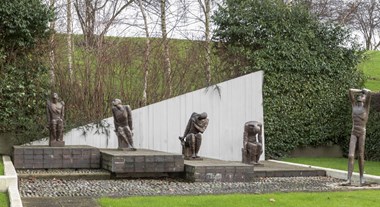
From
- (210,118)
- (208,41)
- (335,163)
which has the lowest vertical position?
(335,163)

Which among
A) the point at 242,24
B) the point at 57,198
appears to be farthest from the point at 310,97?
the point at 57,198

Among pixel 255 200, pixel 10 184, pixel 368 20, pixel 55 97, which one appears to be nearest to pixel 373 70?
pixel 368 20

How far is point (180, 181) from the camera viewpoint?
11180 mm

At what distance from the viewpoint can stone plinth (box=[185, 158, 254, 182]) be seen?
426 inches

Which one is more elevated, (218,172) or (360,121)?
(360,121)

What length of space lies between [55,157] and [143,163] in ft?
6.93

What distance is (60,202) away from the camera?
7902 millimetres

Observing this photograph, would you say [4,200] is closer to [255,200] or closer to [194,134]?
[255,200]

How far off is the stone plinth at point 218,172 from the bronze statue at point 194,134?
1.19 m

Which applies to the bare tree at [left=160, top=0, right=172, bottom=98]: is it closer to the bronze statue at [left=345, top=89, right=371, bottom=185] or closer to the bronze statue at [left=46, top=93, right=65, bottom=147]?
the bronze statue at [left=46, top=93, right=65, bottom=147]

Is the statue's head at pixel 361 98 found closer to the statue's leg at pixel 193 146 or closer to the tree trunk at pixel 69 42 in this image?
the statue's leg at pixel 193 146

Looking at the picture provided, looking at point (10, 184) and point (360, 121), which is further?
point (360, 121)

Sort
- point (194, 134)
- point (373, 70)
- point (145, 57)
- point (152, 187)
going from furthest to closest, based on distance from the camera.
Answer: point (373, 70)
point (145, 57)
point (194, 134)
point (152, 187)

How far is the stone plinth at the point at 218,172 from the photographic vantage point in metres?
10.8
